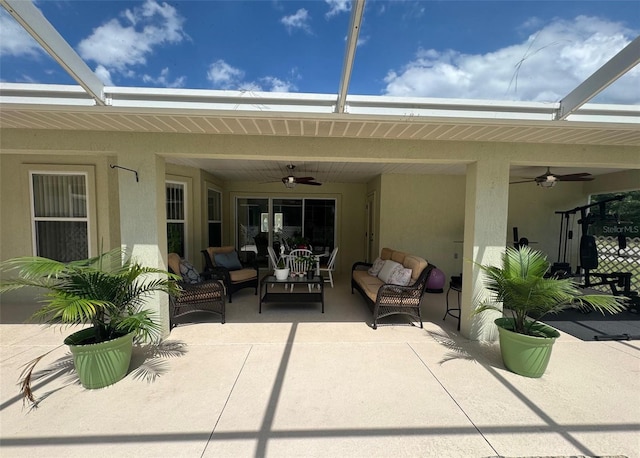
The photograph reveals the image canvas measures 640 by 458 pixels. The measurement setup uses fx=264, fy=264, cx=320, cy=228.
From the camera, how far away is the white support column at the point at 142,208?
3.08 meters

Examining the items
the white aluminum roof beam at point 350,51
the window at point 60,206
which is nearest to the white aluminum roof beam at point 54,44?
the white aluminum roof beam at point 350,51

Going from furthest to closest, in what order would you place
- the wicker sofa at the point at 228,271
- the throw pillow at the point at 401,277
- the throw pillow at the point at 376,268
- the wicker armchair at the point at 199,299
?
the throw pillow at the point at 376,268 → the wicker sofa at the point at 228,271 → the throw pillow at the point at 401,277 → the wicker armchair at the point at 199,299

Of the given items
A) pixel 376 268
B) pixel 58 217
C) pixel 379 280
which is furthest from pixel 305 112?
pixel 58 217

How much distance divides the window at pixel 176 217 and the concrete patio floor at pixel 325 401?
2.25m

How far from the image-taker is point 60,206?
4.54 metres

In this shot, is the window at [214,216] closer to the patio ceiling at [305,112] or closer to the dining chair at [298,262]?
the dining chair at [298,262]

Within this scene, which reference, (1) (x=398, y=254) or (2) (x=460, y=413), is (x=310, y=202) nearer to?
(1) (x=398, y=254)

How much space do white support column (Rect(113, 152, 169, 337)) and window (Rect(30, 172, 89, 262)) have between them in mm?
2215

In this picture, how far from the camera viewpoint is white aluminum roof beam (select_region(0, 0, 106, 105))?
5.62 feet

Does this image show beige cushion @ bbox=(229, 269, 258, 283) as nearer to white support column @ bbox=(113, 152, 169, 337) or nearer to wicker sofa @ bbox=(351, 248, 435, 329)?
white support column @ bbox=(113, 152, 169, 337)

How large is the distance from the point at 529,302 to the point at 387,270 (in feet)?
7.55

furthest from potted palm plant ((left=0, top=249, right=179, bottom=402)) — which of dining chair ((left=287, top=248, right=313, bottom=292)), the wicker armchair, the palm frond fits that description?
the palm frond

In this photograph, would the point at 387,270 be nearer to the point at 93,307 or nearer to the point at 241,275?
the point at 241,275

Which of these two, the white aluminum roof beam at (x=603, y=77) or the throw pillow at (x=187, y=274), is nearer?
the white aluminum roof beam at (x=603, y=77)
